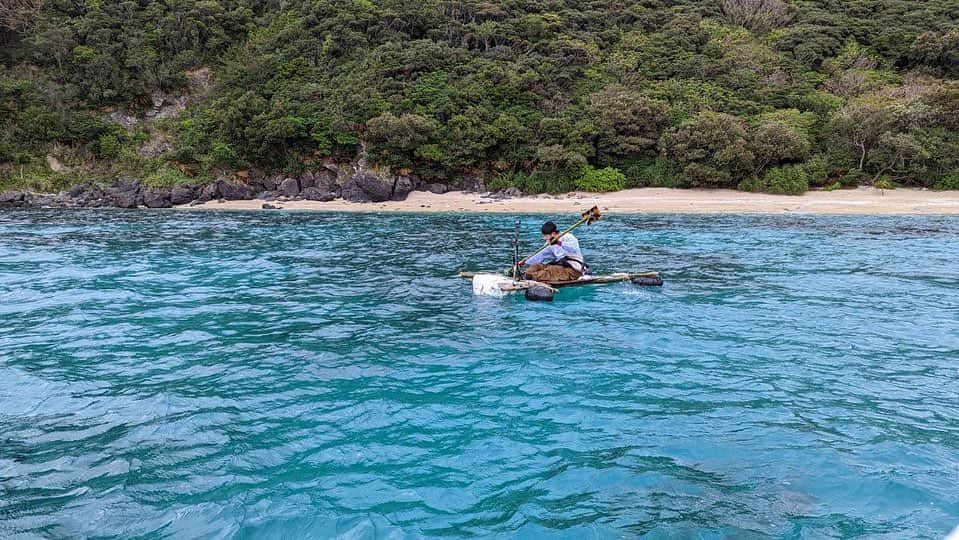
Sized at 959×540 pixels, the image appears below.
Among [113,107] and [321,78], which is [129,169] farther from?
[321,78]

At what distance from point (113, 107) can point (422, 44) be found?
2577cm

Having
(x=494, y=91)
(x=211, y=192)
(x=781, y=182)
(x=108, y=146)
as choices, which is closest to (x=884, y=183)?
(x=781, y=182)

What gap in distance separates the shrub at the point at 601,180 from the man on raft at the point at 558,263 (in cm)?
2363

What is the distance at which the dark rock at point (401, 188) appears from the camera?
34.6 meters

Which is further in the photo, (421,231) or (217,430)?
(421,231)

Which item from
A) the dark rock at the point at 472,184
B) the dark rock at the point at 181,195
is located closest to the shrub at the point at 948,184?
the dark rock at the point at 472,184

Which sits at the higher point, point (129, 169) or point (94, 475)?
point (129, 169)

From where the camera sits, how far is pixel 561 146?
33906 millimetres

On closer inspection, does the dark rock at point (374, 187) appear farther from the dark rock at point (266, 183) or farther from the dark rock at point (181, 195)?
the dark rock at point (181, 195)

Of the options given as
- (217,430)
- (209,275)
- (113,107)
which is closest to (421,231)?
(209,275)

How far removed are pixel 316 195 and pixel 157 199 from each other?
939 cm

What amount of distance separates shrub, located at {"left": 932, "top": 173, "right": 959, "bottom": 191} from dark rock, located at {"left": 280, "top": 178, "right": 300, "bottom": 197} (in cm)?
3871

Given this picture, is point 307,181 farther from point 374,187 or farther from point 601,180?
point 601,180

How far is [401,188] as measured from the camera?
34.8m
